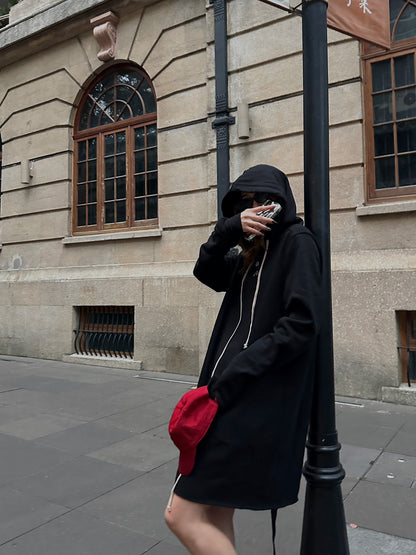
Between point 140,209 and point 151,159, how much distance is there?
1.01 m

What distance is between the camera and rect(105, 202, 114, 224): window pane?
33.2ft

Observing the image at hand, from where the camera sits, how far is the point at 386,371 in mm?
6461

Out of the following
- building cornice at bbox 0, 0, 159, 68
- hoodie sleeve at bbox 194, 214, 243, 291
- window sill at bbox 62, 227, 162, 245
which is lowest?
hoodie sleeve at bbox 194, 214, 243, 291

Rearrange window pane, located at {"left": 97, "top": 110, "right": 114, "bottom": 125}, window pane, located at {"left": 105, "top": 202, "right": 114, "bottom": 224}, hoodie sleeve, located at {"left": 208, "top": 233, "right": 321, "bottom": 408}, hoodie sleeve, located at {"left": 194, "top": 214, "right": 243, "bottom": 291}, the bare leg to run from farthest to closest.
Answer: window pane, located at {"left": 97, "top": 110, "right": 114, "bottom": 125}
window pane, located at {"left": 105, "top": 202, "right": 114, "bottom": 224}
hoodie sleeve, located at {"left": 194, "top": 214, "right": 243, "bottom": 291}
the bare leg
hoodie sleeve, located at {"left": 208, "top": 233, "right": 321, "bottom": 408}

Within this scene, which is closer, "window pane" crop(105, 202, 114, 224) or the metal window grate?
the metal window grate

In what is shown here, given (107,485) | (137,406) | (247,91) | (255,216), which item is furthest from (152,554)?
(247,91)

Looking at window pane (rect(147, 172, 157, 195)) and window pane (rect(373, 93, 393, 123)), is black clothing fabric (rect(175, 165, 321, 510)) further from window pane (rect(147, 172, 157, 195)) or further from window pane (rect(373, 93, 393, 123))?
window pane (rect(147, 172, 157, 195))

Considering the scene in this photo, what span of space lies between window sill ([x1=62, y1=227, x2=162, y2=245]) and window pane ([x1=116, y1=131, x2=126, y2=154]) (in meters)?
1.80

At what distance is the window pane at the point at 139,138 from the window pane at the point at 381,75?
15.1 feet

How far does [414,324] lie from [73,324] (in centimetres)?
660

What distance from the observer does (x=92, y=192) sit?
10.5 meters

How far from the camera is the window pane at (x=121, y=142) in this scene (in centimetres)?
1004

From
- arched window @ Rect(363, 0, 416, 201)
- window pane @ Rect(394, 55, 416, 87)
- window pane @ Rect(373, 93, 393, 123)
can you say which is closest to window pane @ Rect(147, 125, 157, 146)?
arched window @ Rect(363, 0, 416, 201)

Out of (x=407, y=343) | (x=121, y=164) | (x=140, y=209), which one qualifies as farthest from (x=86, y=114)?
(x=407, y=343)
